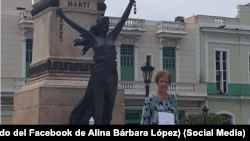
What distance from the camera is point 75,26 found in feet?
37.2

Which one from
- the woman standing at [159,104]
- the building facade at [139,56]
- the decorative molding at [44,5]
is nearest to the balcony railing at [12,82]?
the building facade at [139,56]

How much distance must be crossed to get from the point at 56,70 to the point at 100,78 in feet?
4.07

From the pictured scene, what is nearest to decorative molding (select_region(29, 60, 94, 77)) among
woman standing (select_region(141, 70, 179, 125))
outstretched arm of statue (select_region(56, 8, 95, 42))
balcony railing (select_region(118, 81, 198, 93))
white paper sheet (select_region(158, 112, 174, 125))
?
outstretched arm of statue (select_region(56, 8, 95, 42))

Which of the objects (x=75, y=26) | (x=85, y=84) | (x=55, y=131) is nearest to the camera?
(x=55, y=131)

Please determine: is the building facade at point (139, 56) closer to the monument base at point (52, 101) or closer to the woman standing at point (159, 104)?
the monument base at point (52, 101)

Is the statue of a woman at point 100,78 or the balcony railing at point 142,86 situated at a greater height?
the balcony railing at point 142,86

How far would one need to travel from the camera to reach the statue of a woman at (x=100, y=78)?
11.1 metres

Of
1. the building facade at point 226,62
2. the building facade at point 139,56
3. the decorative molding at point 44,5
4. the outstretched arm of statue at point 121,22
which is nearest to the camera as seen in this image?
the outstretched arm of statue at point 121,22

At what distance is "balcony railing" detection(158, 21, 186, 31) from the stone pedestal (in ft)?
84.7

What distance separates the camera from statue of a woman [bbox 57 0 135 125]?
11125 mm

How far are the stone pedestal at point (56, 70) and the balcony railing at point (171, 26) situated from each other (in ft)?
84.7
